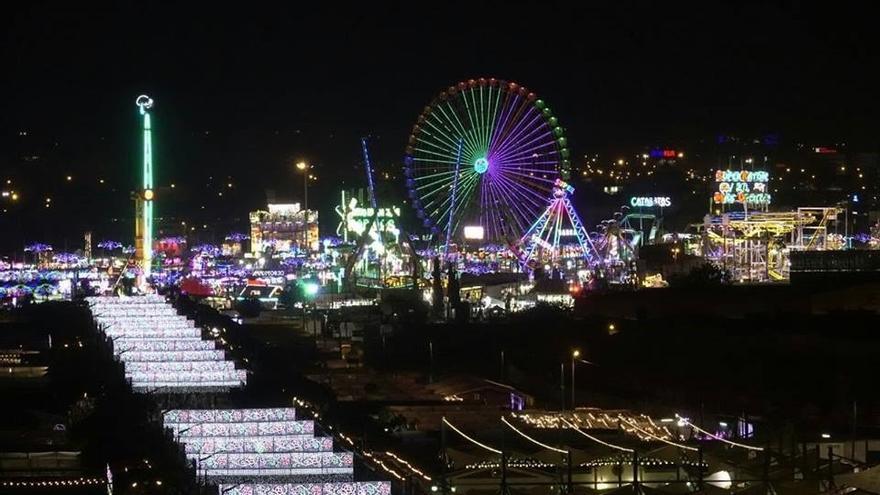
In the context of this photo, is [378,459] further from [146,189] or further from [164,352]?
[146,189]

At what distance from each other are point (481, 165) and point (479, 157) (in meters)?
0.36

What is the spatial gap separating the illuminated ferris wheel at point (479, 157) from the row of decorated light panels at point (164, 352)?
29.8 meters

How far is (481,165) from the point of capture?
5272 centimetres

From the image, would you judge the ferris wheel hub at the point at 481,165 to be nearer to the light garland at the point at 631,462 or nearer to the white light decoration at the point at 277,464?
the light garland at the point at 631,462

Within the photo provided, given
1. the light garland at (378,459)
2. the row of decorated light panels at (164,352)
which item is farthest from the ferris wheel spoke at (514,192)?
the light garland at (378,459)

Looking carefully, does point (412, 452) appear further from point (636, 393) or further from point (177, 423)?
point (636, 393)

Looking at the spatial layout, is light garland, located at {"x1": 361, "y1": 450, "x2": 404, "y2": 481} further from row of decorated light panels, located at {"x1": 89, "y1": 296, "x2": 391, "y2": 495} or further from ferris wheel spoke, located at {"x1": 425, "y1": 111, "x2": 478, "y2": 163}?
ferris wheel spoke, located at {"x1": 425, "y1": 111, "x2": 478, "y2": 163}

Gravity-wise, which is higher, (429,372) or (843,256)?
(843,256)

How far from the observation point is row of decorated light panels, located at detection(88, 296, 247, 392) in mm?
18781

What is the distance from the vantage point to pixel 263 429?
1523cm

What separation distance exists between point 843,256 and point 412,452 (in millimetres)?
29672

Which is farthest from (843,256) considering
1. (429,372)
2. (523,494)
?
(523,494)

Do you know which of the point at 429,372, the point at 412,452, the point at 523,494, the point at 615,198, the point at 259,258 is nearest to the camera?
the point at 523,494

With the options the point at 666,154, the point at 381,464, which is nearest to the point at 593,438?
the point at 381,464
